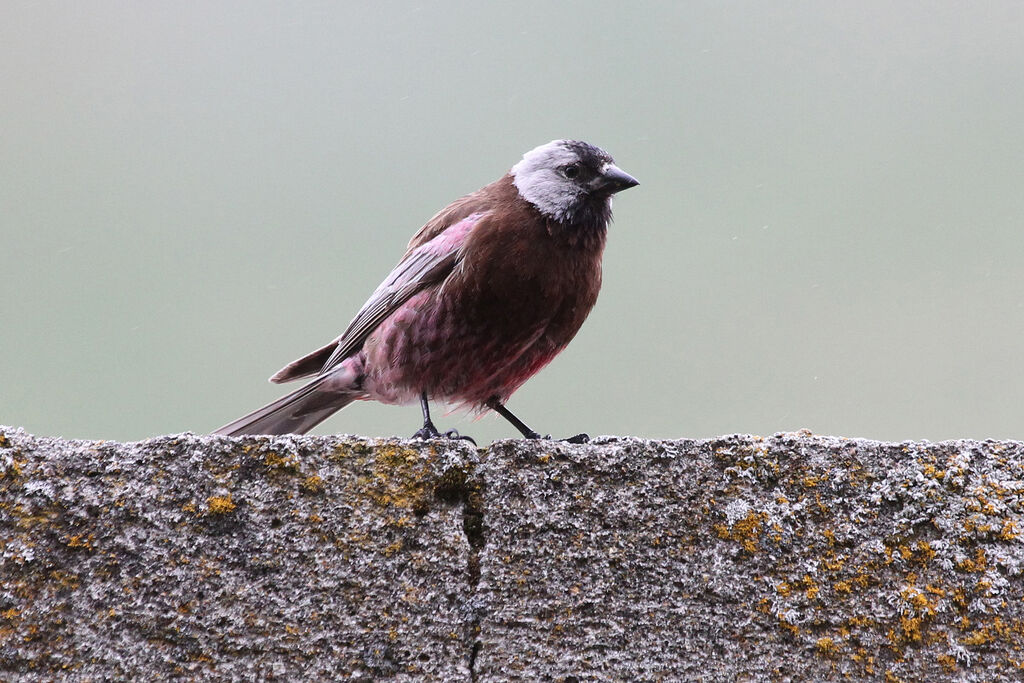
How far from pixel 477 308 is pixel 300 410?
900mm

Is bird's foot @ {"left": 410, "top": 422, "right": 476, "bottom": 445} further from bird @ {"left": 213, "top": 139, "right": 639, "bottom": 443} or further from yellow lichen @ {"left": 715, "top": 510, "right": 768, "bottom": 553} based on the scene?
yellow lichen @ {"left": 715, "top": 510, "right": 768, "bottom": 553}

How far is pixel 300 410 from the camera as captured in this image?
12.7 ft

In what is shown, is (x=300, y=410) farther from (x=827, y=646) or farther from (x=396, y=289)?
(x=827, y=646)

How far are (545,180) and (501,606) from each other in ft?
8.18

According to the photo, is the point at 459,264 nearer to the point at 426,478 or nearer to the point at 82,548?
the point at 426,478

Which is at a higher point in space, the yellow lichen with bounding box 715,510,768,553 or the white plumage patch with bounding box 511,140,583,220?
the white plumage patch with bounding box 511,140,583,220

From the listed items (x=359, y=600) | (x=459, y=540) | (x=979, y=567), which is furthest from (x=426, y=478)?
Result: (x=979, y=567)

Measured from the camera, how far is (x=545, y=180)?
157 inches

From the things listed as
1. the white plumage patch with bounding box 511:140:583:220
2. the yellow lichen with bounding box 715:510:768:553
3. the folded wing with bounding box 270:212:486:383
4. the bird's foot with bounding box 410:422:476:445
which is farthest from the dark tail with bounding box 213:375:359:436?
the yellow lichen with bounding box 715:510:768:553

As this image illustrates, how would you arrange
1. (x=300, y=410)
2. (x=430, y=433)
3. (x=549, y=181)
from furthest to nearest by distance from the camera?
(x=549, y=181)
(x=300, y=410)
(x=430, y=433)

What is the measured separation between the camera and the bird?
3439mm

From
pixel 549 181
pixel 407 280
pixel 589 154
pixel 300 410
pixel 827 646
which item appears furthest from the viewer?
pixel 589 154

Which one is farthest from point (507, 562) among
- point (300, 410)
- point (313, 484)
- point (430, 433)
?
point (300, 410)

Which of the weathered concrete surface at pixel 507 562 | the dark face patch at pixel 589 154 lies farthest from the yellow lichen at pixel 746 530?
the dark face patch at pixel 589 154
